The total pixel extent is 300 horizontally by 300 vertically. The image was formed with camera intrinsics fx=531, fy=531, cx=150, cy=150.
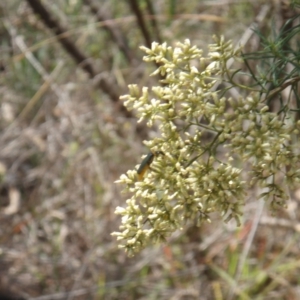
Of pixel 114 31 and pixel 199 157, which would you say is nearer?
pixel 199 157

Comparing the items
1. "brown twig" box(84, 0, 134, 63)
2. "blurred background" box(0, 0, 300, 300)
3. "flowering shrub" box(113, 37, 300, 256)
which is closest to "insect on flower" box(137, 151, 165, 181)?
"flowering shrub" box(113, 37, 300, 256)

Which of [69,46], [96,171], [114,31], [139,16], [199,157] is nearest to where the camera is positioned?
[199,157]

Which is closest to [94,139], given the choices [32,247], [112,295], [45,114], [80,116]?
[80,116]

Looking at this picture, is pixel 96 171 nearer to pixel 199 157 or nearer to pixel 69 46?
pixel 69 46

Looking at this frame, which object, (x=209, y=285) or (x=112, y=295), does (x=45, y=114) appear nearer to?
(x=112, y=295)

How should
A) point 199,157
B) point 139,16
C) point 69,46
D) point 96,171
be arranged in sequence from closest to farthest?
point 199,157, point 139,16, point 69,46, point 96,171

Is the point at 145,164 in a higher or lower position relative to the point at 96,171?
lower

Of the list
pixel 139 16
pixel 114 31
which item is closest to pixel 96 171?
pixel 114 31

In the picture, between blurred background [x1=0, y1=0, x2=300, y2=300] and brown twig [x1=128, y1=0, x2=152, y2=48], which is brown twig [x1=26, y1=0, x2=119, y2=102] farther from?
brown twig [x1=128, y1=0, x2=152, y2=48]

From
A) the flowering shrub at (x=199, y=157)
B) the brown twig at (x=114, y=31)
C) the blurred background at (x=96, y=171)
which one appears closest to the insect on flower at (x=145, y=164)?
the flowering shrub at (x=199, y=157)
